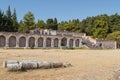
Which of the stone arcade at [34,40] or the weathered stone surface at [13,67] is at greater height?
the stone arcade at [34,40]

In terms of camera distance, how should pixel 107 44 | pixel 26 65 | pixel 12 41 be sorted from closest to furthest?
pixel 26 65
pixel 12 41
pixel 107 44

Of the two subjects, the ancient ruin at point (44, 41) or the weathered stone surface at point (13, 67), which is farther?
the ancient ruin at point (44, 41)

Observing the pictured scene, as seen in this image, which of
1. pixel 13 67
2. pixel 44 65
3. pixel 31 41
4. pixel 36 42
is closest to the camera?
pixel 13 67

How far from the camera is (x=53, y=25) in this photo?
402 ft

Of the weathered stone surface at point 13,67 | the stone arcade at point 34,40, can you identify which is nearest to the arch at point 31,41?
the stone arcade at point 34,40

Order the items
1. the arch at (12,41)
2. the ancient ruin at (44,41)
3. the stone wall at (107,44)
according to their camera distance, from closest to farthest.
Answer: the ancient ruin at (44,41)
the arch at (12,41)
the stone wall at (107,44)

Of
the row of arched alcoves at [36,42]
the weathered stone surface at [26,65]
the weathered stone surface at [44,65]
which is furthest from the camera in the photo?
the row of arched alcoves at [36,42]

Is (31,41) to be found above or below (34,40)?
below

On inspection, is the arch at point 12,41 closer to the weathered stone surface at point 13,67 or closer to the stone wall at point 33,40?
the stone wall at point 33,40

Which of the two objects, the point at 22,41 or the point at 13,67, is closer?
the point at 13,67


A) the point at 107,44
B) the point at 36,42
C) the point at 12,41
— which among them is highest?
the point at 12,41

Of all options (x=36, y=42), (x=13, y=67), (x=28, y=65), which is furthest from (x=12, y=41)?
(x=13, y=67)

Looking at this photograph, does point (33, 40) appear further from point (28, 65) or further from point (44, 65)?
point (28, 65)

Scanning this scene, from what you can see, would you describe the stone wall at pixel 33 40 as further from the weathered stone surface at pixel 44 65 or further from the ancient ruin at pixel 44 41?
the weathered stone surface at pixel 44 65
